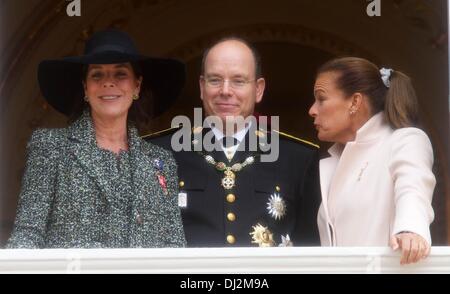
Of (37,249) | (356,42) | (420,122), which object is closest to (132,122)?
(37,249)

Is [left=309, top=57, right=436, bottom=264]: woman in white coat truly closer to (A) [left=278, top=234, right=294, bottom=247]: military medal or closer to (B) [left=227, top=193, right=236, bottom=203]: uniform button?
(A) [left=278, top=234, right=294, bottom=247]: military medal

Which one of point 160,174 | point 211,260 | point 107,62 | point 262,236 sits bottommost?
point 211,260

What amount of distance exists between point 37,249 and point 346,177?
3.56 ft

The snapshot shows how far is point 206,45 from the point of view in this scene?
6.55 meters

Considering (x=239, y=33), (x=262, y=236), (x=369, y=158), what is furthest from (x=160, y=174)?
(x=239, y=33)

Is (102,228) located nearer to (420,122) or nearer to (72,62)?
(72,62)

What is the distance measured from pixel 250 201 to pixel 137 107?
0.54 metres

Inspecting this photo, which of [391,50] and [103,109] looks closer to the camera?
[103,109]

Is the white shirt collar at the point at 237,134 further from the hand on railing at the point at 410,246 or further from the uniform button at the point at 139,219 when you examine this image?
the hand on railing at the point at 410,246

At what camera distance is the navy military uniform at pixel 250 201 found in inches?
208

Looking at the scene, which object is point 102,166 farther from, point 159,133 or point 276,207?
point 276,207

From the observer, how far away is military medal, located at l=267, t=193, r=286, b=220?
528 centimetres

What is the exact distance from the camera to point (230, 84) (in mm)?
5305

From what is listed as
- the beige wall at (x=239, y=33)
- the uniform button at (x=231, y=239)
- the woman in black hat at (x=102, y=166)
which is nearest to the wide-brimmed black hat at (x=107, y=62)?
the woman in black hat at (x=102, y=166)
